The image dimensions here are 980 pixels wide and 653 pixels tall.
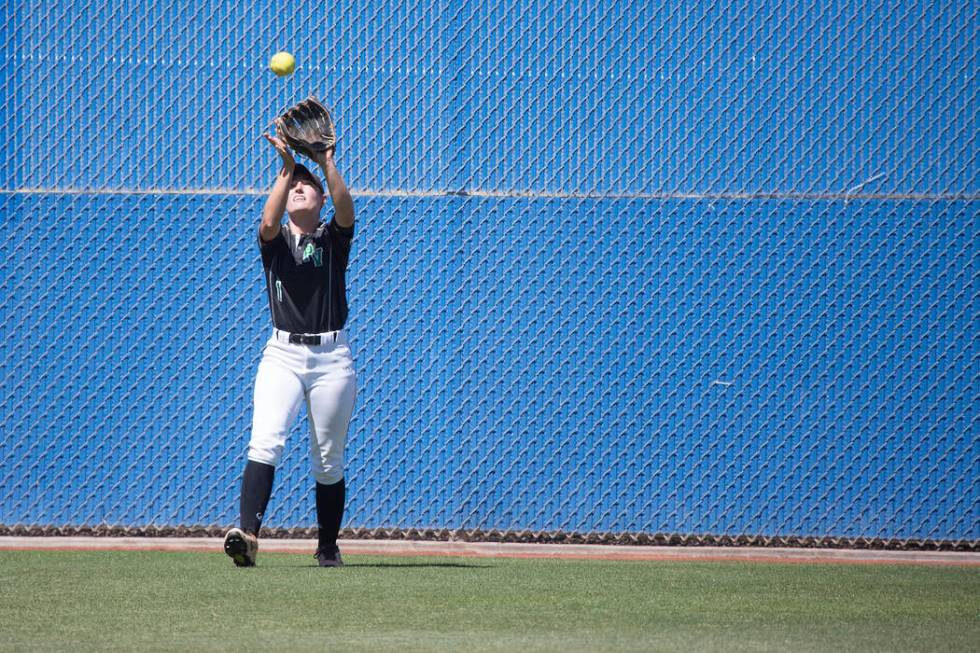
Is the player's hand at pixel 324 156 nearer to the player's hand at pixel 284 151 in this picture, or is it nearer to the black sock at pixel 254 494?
the player's hand at pixel 284 151

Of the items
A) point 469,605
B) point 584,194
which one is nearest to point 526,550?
point 584,194

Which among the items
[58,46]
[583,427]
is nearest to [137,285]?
[58,46]

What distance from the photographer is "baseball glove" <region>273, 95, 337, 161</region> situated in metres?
5.42

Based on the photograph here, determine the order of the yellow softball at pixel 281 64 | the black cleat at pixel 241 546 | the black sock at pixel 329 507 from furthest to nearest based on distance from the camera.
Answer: the yellow softball at pixel 281 64 < the black sock at pixel 329 507 < the black cleat at pixel 241 546

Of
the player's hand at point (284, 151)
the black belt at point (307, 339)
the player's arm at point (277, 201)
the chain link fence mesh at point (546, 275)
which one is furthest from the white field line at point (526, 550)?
the player's hand at point (284, 151)

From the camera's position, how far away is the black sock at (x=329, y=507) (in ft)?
18.6

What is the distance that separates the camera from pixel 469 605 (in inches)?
184

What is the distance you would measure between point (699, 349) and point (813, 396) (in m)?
0.60

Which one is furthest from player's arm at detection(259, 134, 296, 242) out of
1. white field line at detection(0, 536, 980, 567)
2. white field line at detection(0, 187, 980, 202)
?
white field line at detection(0, 536, 980, 567)

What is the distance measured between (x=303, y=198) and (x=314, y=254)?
247 mm

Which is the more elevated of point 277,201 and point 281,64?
point 281,64

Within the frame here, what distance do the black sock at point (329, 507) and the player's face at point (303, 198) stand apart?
45.1 inches

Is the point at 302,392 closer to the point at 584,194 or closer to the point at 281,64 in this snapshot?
the point at 281,64

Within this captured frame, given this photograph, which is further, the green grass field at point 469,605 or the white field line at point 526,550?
the white field line at point 526,550
